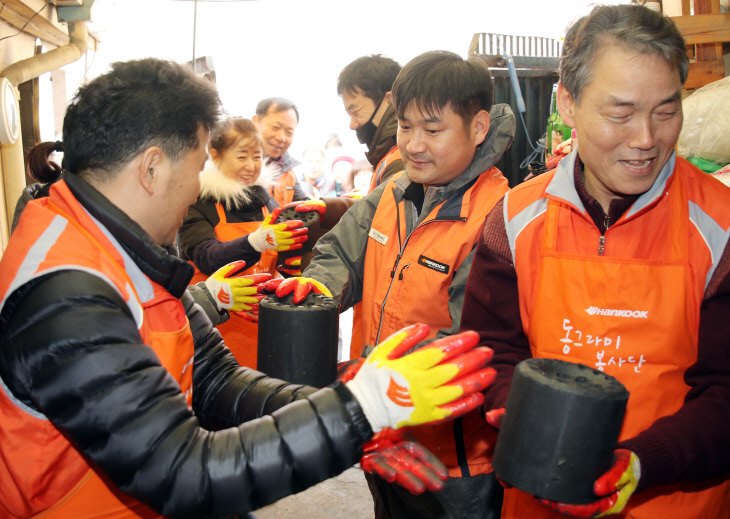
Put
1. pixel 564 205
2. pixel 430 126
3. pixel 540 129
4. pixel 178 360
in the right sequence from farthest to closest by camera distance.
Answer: pixel 540 129, pixel 430 126, pixel 564 205, pixel 178 360

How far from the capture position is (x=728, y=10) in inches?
96.4

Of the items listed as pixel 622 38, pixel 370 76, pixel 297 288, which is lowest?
pixel 297 288

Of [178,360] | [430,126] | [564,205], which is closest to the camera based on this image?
[178,360]

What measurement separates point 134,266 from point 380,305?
929mm

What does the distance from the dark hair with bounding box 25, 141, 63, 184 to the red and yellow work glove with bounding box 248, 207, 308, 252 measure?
3.13 ft

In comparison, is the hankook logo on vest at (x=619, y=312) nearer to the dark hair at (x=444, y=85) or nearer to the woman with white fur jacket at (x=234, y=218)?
the dark hair at (x=444, y=85)

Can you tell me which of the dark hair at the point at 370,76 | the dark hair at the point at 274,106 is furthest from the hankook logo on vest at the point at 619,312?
the dark hair at the point at 274,106

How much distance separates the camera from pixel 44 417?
1048mm

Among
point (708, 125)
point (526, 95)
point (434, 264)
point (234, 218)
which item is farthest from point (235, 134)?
point (708, 125)

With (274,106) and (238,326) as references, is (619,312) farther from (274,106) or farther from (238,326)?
(274,106)

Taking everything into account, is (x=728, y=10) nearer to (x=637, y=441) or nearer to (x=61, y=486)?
(x=637, y=441)

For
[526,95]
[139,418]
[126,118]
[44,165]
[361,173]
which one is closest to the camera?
[139,418]

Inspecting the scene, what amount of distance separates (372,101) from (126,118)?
1.84 meters

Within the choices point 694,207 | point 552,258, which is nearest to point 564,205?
point 552,258
